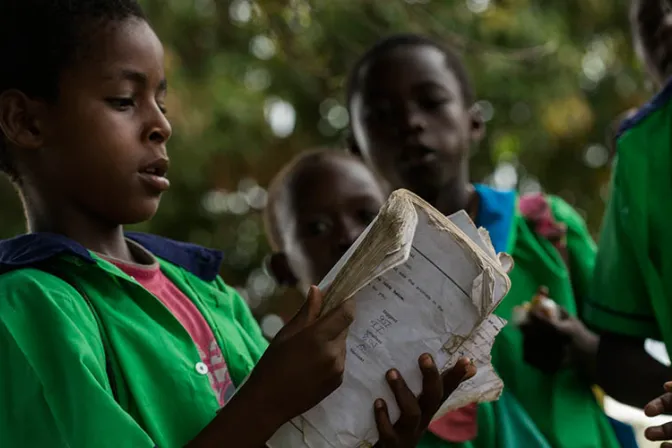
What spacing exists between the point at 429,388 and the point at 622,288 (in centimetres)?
99

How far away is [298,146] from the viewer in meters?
6.28

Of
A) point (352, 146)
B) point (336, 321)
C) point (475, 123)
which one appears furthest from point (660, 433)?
point (352, 146)

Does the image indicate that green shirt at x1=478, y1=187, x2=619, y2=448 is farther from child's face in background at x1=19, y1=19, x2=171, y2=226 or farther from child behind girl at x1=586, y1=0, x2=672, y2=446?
child's face in background at x1=19, y1=19, x2=171, y2=226

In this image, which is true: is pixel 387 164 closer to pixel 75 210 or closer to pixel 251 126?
pixel 75 210

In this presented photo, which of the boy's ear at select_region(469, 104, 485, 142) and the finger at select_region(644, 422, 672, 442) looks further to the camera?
the boy's ear at select_region(469, 104, 485, 142)

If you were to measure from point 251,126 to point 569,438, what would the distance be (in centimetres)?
Answer: 389

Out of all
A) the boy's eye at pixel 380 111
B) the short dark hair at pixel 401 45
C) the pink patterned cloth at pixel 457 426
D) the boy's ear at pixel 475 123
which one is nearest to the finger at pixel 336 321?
the pink patterned cloth at pixel 457 426

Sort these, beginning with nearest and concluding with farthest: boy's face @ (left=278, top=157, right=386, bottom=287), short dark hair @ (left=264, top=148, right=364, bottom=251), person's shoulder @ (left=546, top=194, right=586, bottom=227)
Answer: boy's face @ (left=278, top=157, right=386, bottom=287), person's shoulder @ (left=546, top=194, right=586, bottom=227), short dark hair @ (left=264, top=148, right=364, bottom=251)

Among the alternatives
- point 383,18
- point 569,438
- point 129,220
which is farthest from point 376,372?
point 383,18

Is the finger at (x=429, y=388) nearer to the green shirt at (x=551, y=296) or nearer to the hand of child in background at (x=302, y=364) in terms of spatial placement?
the hand of child in background at (x=302, y=364)

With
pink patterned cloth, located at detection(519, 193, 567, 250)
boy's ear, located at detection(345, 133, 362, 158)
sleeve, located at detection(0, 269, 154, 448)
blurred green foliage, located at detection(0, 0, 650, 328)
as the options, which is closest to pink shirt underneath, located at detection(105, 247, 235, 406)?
sleeve, located at detection(0, 269, 154, 448)

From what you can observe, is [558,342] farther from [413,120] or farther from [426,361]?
[426,361]

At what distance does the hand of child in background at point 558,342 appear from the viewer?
2.49 metres

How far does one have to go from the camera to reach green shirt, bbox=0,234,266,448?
1550 millimetres
